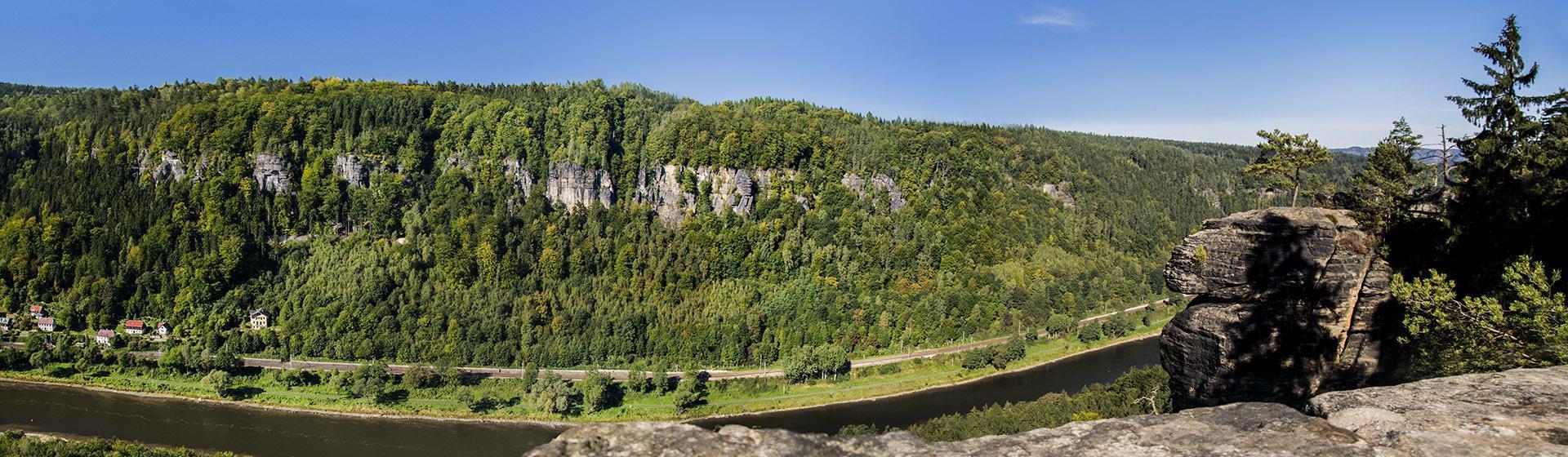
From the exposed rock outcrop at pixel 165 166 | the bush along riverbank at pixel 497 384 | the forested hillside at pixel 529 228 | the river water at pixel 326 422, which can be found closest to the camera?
the river water at pixel 326 422

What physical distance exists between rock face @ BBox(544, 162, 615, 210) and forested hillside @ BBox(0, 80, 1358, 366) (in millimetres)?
245

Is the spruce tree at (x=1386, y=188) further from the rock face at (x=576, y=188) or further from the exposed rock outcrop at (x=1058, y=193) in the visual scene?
the exposed rock outcrop at (x=1058, y=193)

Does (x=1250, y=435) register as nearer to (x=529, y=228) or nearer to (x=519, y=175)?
(x=529, y=228)

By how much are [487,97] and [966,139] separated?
2703 inches

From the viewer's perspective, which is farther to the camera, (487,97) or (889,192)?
(487,97)

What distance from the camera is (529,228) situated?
83000mm

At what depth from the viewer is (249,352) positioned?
2667 inches

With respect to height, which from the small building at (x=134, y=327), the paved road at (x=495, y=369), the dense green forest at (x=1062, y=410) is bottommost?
the paved road at (x=495, y=369)

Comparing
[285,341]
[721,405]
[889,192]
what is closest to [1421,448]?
[721,405]

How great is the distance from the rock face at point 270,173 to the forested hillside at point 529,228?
0.22 meters

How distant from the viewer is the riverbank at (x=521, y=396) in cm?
5500

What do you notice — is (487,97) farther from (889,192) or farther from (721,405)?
(721,405)

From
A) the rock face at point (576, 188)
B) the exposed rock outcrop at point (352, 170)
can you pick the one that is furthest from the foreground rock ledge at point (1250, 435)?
the exposed rock outcrop at point (352, 170)

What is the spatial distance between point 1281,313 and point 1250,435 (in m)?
16.1
